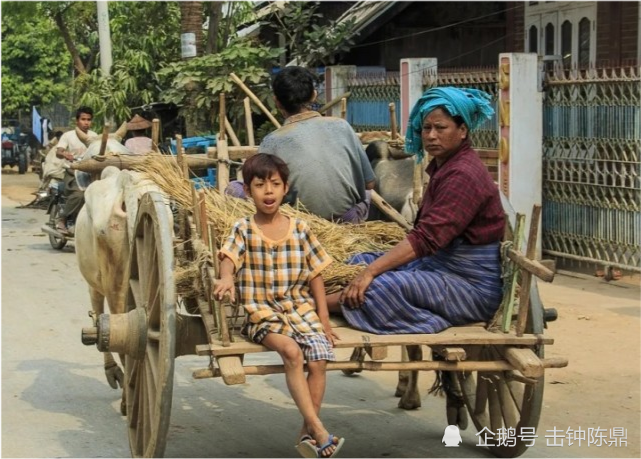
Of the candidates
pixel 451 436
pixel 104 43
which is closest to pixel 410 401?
pixel 451 436

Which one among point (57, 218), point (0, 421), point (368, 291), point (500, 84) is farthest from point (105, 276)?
point (57, 218)

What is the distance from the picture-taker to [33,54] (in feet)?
124

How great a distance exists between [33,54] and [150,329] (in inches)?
1348

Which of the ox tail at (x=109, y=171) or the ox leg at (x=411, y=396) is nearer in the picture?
the ox leg at (x=411, y=396)

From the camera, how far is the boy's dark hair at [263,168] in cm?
478

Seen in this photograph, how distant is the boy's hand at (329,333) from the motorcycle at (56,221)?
31.7 ft

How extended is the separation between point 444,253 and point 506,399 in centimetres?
91

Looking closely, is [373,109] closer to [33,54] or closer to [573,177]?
[573,177]

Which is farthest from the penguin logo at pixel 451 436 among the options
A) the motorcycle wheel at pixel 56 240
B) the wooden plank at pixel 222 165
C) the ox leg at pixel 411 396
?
the motorcycle wheel at pixel 56 240

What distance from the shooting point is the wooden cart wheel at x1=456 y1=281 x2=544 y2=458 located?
4.98m

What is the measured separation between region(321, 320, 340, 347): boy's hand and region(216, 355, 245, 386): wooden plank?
1.22 ft

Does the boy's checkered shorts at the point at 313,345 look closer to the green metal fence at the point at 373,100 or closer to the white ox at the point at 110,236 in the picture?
the white ox at the point at 110,236

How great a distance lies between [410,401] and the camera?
6.64 metres

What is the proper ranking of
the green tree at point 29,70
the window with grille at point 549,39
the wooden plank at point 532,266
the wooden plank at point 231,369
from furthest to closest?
the green tree at point 29,70 → the window with grille at point 549,39 → the wooden plank at point 532,266 → the wooden plank at point 231,369
